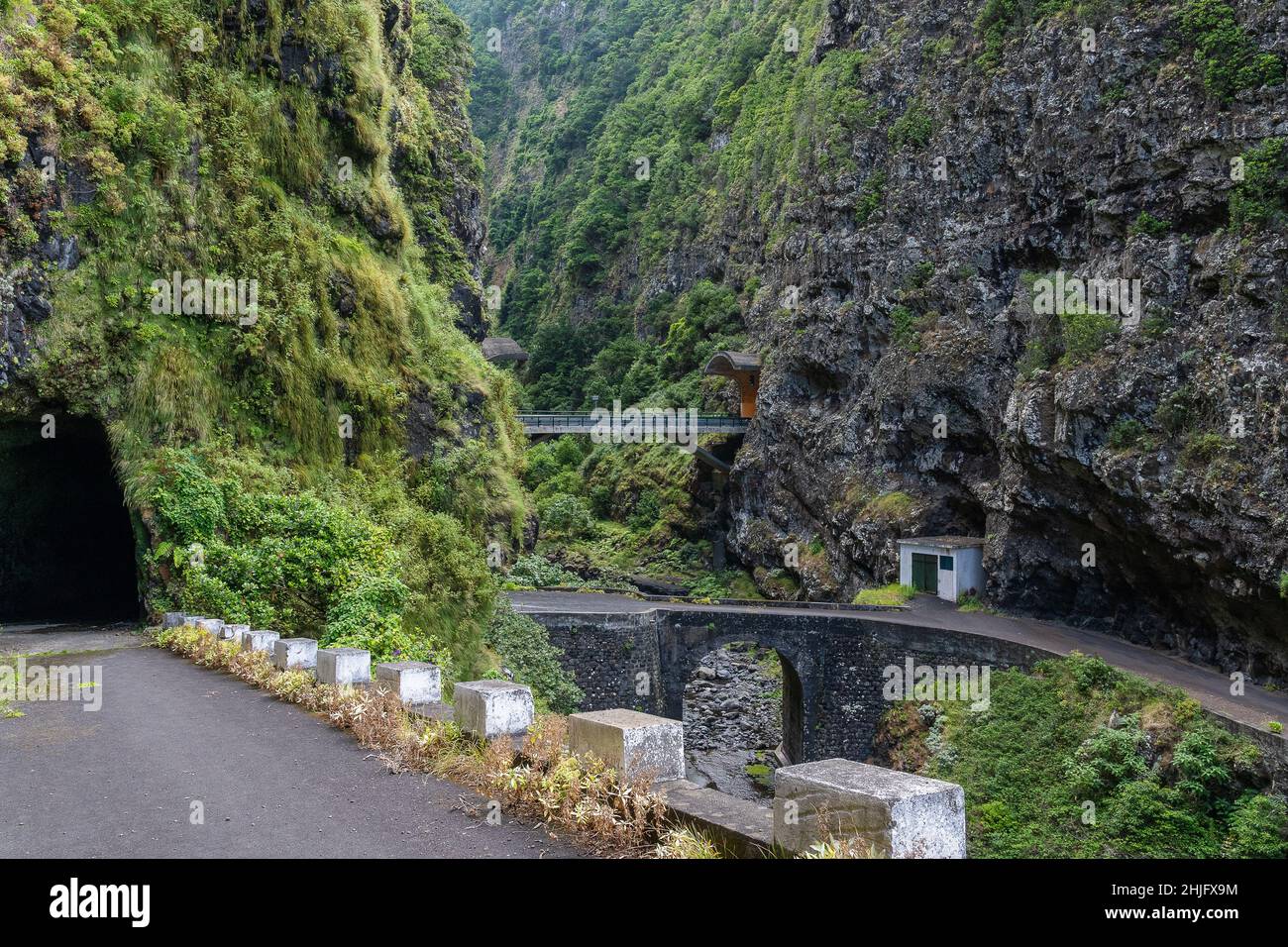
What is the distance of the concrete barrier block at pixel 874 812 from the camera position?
369 centimetres

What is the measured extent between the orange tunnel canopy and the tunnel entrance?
27.1 m

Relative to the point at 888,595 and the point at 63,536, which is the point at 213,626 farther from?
the point at 888,595

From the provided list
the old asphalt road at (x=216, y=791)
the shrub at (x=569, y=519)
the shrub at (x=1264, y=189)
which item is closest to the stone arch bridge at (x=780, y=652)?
the shrub at (x=1264, y=189)

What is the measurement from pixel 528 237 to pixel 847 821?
7865 cm

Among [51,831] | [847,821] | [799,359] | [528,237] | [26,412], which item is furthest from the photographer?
[528,237]

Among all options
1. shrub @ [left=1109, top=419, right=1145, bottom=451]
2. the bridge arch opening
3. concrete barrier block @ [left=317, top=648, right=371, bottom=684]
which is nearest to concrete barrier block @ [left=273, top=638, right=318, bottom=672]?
concrete barrier block @ [left=317, top=648, right=371, bottom=684]

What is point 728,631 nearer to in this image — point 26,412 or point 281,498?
point 281,498

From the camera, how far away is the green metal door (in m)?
27.9

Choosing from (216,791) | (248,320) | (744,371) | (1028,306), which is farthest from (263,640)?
(744,371)

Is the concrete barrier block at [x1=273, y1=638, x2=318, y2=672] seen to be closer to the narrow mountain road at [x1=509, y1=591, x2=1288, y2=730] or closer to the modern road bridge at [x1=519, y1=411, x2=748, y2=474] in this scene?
the narrow mountain road at [x1=509, y1=591, x2=1288, y2=730]

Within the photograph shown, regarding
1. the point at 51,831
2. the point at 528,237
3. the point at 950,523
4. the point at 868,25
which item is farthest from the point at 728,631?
the point at 528,237

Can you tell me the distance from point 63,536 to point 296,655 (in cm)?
1383

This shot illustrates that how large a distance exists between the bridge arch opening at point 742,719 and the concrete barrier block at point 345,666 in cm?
1518

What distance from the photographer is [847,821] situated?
3840 mm
